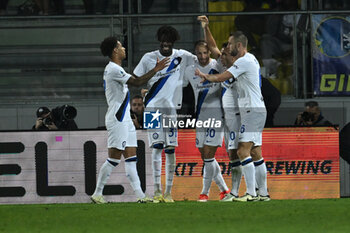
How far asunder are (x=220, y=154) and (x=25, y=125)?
3.02 m

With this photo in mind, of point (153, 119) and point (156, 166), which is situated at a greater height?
point (153, 119)

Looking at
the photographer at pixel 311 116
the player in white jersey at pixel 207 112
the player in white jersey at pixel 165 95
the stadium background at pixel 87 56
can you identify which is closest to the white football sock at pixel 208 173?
the player in white jersey at pixel 207 112

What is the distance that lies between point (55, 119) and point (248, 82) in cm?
318

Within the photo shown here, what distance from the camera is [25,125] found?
527 inches

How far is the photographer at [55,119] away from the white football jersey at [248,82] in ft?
9.14

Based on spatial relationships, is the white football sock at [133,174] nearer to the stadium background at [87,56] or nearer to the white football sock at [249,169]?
the white football sock at [249,169]

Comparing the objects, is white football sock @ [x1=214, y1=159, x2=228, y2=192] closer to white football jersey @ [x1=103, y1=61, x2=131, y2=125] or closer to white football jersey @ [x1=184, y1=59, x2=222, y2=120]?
white football jersey @ [x1=184, y1=59, x2=222, y2=120]

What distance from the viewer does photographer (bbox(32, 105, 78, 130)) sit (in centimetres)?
1199

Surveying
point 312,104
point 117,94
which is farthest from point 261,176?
point 312,104

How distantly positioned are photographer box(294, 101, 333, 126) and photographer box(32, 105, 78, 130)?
3.06 m

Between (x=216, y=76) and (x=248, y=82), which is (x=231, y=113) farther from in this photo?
(x=216, y=76)

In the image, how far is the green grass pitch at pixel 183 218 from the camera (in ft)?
24.7

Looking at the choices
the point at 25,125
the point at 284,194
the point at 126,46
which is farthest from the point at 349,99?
the point at 25,125

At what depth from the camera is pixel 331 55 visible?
13.6 meters
